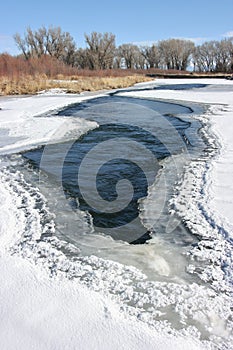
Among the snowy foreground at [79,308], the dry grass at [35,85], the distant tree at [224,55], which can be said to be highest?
the distant tree at [224,55]

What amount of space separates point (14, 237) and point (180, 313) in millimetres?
1534

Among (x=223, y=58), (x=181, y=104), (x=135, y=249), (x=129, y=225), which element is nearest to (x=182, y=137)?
(x=129, y=225)

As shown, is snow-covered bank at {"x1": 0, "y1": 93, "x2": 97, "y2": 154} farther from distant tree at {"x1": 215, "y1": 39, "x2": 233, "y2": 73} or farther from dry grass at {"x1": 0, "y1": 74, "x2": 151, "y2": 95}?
distant tree at {"x1": 215, "y1": 39, "x2": 233, "y2": 73}

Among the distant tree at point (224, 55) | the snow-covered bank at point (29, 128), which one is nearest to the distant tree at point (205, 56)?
the distant tree at point (224, 55)

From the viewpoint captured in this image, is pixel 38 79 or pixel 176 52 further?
pixel 176 52

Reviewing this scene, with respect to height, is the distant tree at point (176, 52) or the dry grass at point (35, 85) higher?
the distant tree at point (176, 52)

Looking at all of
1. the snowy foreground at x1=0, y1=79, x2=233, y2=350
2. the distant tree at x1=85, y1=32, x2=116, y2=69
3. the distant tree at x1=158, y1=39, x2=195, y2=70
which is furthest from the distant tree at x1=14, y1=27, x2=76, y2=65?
the snowy foreground at x1=0, y1=79, x2=233, y2=350

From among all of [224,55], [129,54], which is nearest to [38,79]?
[129,54]

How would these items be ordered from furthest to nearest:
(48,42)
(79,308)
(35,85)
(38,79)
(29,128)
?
1. (48,42)
2. (38,79)
3. (35,85)
4. (29,128)
5. (79,308)

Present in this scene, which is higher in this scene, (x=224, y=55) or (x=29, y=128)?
(x=224, y=55)

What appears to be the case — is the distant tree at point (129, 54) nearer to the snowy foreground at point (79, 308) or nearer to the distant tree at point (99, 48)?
the distant tree at point (99, 48)

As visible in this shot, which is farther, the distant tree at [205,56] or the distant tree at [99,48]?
the distant tree at [205,56]

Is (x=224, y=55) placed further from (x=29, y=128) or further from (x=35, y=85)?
(x=29, y=128)

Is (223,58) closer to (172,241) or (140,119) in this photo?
(140,119)
